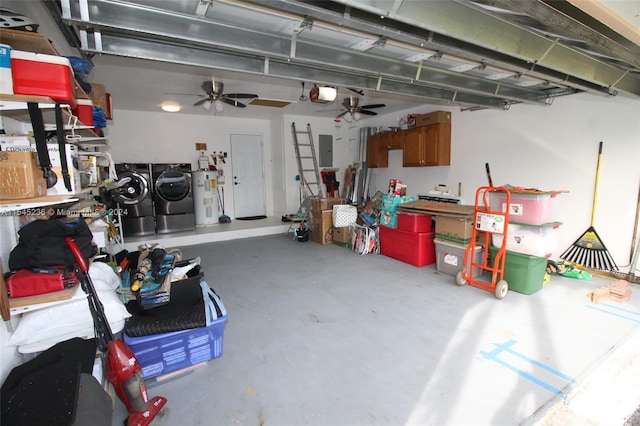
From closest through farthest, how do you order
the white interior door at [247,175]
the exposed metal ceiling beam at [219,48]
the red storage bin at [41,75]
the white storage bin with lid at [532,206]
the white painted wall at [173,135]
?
1. the red storage bin at [41,75]
2. the exposed metal ceiling beam at [219,48]
3. the white storage bin with lid at [532,206]
4. the white painted wall at [173,135]
5. the white interior door at [247,175]

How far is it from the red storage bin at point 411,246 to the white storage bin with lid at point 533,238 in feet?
3.56

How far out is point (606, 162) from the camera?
375 centimetres

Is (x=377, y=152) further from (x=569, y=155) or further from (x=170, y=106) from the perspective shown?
(x=170, y=106)

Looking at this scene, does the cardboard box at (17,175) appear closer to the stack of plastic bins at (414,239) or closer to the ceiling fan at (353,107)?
the stack of plastic bins at (414,239)

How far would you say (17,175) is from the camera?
1.40m

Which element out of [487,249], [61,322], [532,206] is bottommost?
[487,249]

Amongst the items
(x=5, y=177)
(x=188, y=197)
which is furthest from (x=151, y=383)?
(x=188, y=197)

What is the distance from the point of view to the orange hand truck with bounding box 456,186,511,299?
127 inches

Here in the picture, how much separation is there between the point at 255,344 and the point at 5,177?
1893mm

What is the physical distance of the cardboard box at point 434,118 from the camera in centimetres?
550

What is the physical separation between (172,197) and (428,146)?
17.2 feet

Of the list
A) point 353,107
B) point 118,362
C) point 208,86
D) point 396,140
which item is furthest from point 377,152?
point 118,362

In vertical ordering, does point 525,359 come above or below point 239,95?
below

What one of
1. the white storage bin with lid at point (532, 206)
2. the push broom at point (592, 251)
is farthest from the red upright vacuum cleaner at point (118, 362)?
the push broom at point (592, 251)
